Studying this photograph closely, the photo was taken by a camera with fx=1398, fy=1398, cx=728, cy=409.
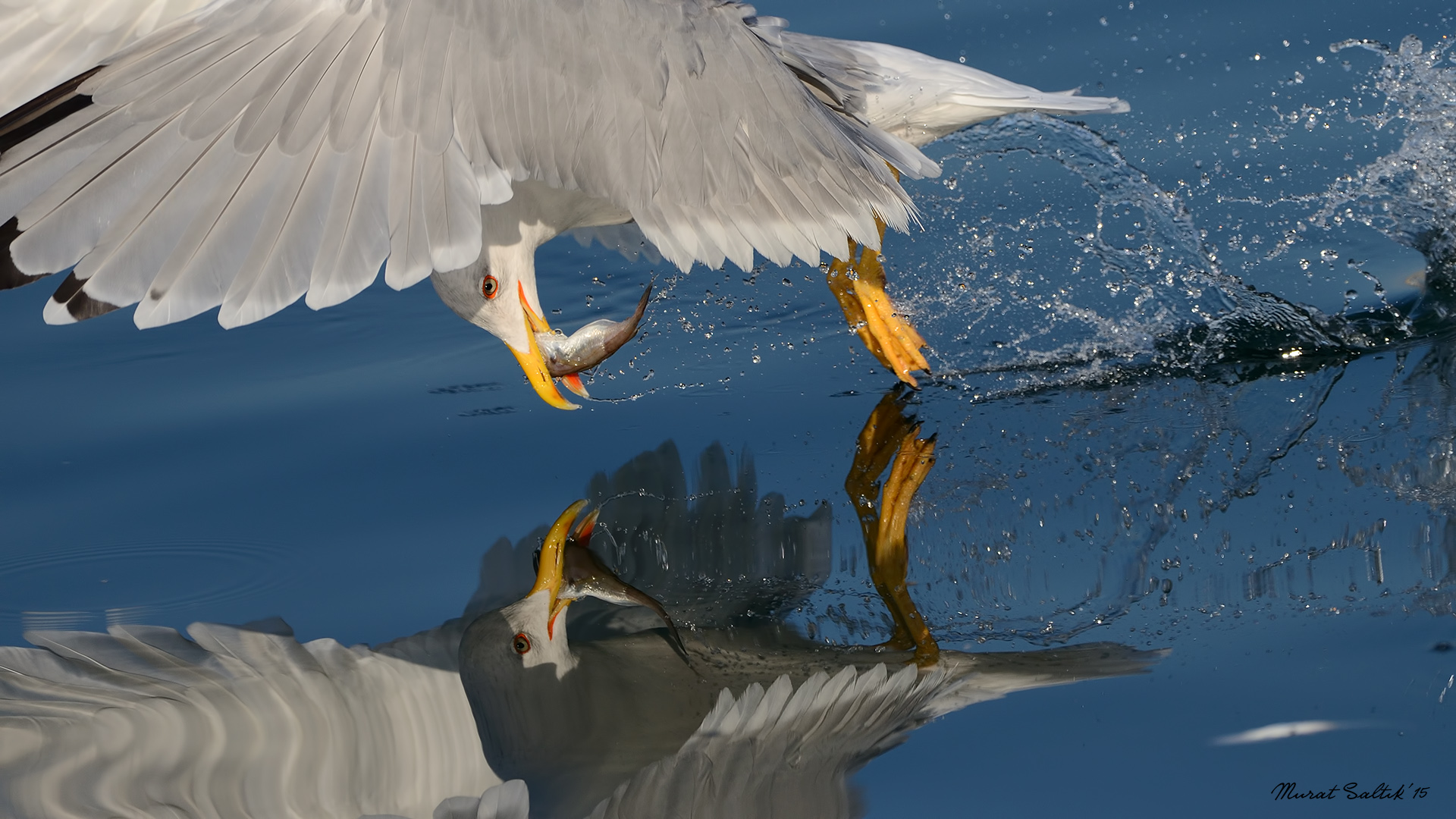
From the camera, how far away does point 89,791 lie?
6.76ft

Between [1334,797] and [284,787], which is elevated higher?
[284,787]

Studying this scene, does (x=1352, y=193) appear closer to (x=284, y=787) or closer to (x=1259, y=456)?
(x=1259, y=456)

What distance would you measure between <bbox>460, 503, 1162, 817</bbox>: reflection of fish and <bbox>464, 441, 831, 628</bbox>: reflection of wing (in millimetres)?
101

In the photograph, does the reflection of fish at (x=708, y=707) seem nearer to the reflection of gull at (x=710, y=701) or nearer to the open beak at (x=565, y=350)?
the reflection of gull at (x=710, y=701)

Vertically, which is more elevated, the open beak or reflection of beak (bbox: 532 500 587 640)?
the open beak

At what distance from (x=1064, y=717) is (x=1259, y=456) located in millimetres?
903

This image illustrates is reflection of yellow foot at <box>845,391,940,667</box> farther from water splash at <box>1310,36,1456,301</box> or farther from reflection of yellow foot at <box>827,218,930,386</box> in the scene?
water splash at <box>1310,36,1456,301</box>

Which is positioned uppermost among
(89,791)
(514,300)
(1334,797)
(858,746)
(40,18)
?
(40,18)

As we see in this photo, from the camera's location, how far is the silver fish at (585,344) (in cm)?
293

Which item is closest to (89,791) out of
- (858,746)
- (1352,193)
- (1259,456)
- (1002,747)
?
(858,746)

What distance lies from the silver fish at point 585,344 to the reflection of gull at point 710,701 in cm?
62

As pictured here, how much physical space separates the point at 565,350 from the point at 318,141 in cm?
71

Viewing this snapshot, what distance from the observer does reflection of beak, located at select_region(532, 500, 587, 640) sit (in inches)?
96.8
